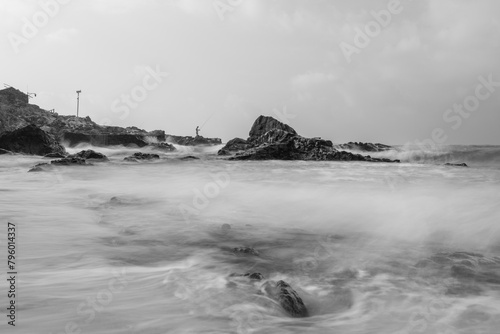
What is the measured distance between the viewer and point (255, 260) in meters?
4.76

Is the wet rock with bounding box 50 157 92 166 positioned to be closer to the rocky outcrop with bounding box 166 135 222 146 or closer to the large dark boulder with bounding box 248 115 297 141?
the large dark boulder with bounding box 248 115 297 141

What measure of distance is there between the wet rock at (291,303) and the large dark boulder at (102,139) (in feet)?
150

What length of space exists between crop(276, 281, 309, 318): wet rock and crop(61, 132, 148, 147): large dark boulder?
45.8m

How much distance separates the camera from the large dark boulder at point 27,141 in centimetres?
2814

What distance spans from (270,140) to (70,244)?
2497cm

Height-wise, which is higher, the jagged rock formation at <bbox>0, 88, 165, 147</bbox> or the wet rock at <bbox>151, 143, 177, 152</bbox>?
the jagged rock formation at <bbox>0, 88, 165, 147</bbox>

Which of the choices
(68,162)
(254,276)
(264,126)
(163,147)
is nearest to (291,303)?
(254,276)

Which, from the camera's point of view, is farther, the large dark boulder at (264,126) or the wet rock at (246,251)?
the large dark boulder at (264,126)

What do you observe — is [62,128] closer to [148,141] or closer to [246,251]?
[148,141]

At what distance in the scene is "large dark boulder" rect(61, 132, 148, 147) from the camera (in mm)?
44812

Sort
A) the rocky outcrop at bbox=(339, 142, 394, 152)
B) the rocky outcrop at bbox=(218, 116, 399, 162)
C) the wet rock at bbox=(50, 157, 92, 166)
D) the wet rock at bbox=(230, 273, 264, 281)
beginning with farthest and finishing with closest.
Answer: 1. the rocky outcrop at bbox=(339, 142, 394, 152)
2. the rocky outcrop at bbox=(218, 116, 399, 162)
3. the wet rock at bbox=(50, 157, 92, 166)
4. the wet rock at bbox=(230, 273, 264, 281)

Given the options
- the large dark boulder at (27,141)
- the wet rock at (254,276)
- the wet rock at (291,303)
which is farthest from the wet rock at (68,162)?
the wet rock at (291,303)

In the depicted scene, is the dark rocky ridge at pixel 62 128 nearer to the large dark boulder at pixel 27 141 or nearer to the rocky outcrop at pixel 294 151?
the large dark boulder at pixel 27 141

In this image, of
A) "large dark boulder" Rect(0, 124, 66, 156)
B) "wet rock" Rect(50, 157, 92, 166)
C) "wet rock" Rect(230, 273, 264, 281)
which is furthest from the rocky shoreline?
"wet rock" Rect(230, 273, 264, 281)
